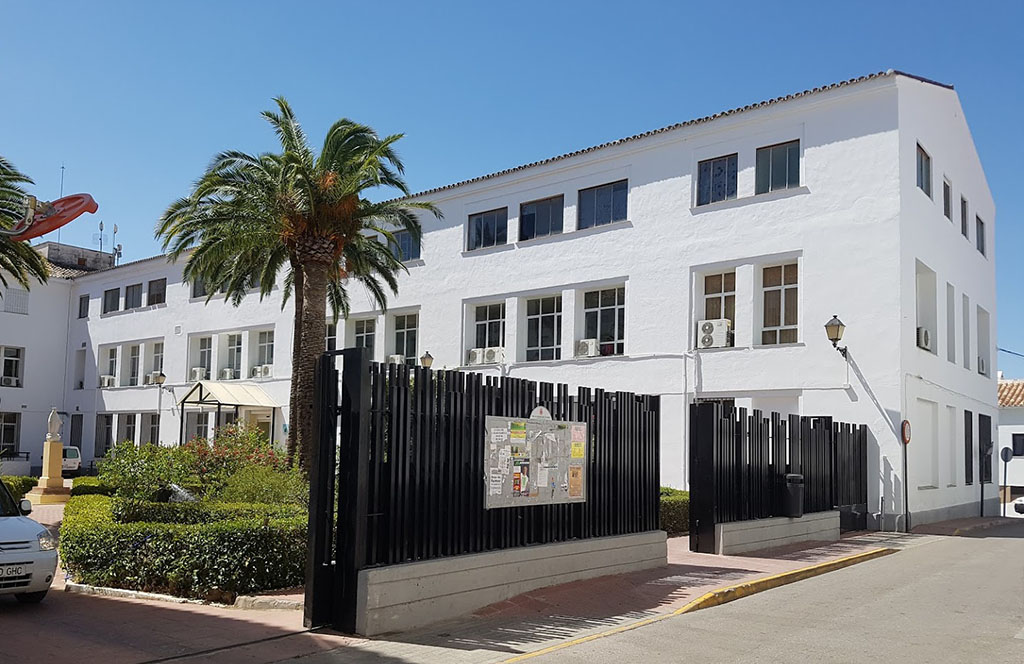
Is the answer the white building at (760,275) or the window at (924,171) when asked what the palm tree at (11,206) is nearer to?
the white building at (760,275)

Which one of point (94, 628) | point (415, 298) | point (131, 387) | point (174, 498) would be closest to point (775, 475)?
point (174, 498)

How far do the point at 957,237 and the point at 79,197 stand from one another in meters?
23.1

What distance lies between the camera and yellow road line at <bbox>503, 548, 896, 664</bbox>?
8766 mm

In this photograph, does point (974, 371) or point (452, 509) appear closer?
point (452, 509)

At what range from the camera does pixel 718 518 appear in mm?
15211

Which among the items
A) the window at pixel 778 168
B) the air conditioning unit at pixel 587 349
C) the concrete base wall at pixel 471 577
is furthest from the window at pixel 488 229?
the concrete base wall at pixel 471 577

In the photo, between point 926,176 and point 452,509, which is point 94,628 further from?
point 926,176

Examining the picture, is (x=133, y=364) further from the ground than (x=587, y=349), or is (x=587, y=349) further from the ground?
→ (x=133, y=364)

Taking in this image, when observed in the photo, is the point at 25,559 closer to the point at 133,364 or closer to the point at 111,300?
the point at 133,364

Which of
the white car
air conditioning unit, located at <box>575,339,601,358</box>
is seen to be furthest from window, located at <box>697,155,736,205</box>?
the white car

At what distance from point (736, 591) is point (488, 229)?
20.1 metres

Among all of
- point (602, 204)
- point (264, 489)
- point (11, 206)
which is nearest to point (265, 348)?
point (602, 204)

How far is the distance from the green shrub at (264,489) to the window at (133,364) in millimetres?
32528

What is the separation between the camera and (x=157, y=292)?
43.6 metres
